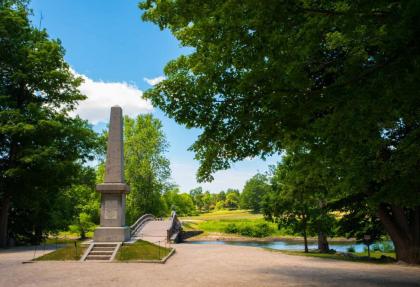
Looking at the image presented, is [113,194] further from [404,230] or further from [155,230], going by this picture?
[155,230]

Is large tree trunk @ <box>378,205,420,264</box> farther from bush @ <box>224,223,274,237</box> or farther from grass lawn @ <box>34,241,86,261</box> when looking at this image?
bush @ <box>224,223,274,237</box>

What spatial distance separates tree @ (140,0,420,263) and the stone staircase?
9929 millimetres

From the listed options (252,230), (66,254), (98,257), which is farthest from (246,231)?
(66,254)

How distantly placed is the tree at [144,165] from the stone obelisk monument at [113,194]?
2708 centimetres

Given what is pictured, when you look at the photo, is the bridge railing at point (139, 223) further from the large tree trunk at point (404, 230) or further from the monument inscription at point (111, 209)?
the large tree trunk at point (404, 230)

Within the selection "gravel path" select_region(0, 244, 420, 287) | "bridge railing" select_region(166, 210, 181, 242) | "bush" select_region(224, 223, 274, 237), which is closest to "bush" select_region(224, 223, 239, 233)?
"bush" select_region(224, 223, 274, 237)

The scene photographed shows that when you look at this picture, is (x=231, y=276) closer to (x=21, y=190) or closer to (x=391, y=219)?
(x=391, y=219)

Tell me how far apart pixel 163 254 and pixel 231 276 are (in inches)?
301

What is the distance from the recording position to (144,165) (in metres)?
48.8

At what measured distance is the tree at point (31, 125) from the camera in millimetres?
24688

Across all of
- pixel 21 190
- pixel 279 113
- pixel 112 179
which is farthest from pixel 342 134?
pixel 21 190

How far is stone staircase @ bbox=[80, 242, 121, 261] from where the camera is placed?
59.7 feet

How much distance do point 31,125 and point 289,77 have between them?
21.0m

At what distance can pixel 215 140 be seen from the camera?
983 cm
